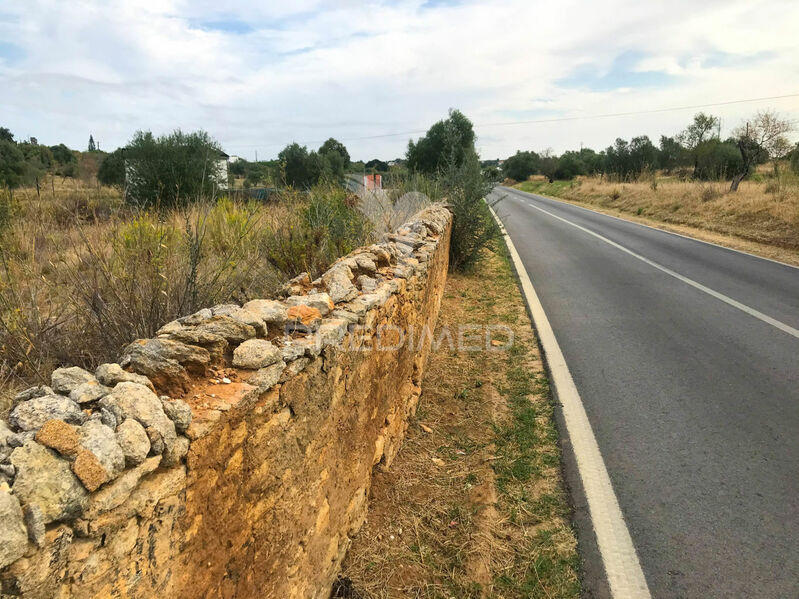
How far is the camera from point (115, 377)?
1.75 m

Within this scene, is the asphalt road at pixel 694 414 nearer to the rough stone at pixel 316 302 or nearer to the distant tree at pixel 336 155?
the rough stone at pixel 316 302

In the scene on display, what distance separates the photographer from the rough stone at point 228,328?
2.29 metres

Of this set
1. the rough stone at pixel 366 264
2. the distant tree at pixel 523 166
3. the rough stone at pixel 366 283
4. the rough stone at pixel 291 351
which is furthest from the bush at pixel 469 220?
the distant tree at pixel 523 166

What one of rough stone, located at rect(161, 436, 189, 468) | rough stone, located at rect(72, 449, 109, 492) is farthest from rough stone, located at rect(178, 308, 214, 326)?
rough stone, located at rect(72, 449, 109, 492)

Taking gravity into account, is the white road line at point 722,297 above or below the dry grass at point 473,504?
above

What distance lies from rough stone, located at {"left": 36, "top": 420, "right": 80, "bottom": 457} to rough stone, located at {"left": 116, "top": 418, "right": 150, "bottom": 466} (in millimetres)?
120

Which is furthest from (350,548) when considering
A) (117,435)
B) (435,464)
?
(117,435)

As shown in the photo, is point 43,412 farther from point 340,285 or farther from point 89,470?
point 340,285

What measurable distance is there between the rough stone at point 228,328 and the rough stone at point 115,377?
1.56ft

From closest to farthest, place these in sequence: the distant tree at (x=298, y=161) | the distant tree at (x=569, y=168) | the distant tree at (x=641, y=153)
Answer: the distant tree at (x=298, y=161), the distant tree at (x=641, y=153), the distant tree at (x=569, y=168)

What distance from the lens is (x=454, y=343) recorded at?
21.4 ft

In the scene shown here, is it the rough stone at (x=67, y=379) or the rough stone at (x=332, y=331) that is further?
the rough stone at (x=332, y=331)

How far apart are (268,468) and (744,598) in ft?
8.29

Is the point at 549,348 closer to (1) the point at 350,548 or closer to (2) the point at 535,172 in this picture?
(1) the point at 350,548
